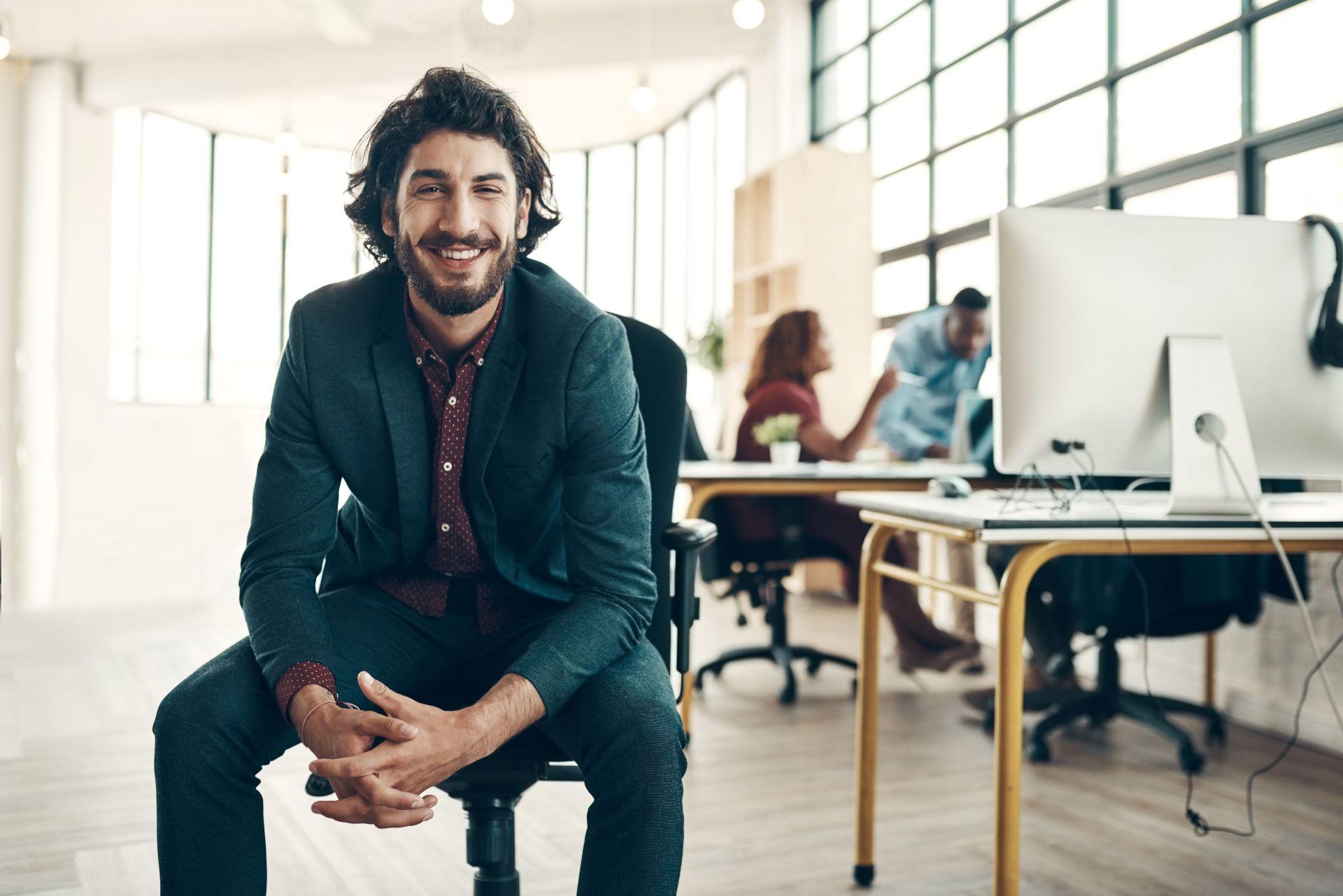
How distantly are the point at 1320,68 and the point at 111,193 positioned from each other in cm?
847

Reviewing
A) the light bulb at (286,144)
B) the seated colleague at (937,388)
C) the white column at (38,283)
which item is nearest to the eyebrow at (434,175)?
the seated colleague at (937,388)

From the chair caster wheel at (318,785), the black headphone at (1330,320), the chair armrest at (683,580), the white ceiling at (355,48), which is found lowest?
the chair caster wheel at (318,785)

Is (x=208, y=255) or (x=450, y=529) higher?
(x=208, y=255)

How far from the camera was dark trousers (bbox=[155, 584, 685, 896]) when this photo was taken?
1.10 meters

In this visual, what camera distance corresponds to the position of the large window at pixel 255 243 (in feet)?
28.9

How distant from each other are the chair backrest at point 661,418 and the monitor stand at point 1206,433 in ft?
2.60

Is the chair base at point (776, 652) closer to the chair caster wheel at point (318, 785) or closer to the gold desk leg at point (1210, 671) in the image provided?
the gold desk leg at point (1210, 671)

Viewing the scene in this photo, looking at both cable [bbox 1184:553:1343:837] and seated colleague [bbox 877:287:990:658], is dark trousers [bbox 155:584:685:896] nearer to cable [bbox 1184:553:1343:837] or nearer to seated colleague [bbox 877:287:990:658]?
cable [bbox 1184:553:1343:837]

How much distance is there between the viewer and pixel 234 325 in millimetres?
10414

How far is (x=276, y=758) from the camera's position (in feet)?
3.96

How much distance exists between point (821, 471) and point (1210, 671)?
1.30 meters

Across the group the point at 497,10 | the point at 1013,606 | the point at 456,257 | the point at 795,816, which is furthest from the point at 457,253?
the point at 497,10

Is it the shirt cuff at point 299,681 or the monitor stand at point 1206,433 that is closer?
the shirt cuff at point 299,681

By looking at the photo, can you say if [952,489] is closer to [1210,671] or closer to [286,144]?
[1210,671]
